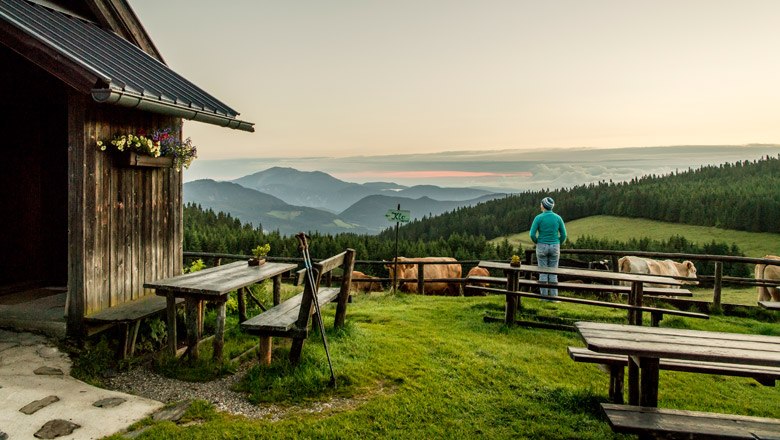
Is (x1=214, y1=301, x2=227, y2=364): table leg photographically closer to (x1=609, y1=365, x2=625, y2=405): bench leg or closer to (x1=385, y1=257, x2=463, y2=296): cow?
(x1=609, y1=365, x2=625, y2=405): bench leg

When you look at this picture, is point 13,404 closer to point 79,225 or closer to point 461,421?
point 79,225

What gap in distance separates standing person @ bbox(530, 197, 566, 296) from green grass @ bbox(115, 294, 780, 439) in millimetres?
2530

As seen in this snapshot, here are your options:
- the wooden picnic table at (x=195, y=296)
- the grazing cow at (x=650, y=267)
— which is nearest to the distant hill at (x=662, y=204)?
the grazing cow at (x=650, y=267)

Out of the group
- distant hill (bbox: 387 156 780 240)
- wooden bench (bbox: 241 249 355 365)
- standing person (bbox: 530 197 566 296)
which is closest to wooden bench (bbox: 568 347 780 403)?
wooden bench (bbox: 241 249 355 365)

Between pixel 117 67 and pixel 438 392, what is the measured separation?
5.87 meters

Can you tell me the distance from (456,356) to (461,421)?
74.7 inches

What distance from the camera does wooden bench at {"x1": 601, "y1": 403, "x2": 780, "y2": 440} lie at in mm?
3615

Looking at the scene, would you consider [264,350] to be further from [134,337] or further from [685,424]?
[685,424]

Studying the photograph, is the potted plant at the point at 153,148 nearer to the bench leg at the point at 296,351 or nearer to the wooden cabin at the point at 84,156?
the wooden cabin at the point at 84,156

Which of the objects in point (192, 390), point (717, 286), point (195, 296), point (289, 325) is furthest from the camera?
point (717, 286)

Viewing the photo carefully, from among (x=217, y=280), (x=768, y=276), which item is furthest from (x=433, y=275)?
(x=217, y=280)

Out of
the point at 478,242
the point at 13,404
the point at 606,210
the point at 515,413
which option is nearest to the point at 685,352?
the point at 515,413

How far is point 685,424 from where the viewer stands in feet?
12.3

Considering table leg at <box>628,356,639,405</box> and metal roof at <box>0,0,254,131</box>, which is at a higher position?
metal roof at <box>0,0,254,131</box>
